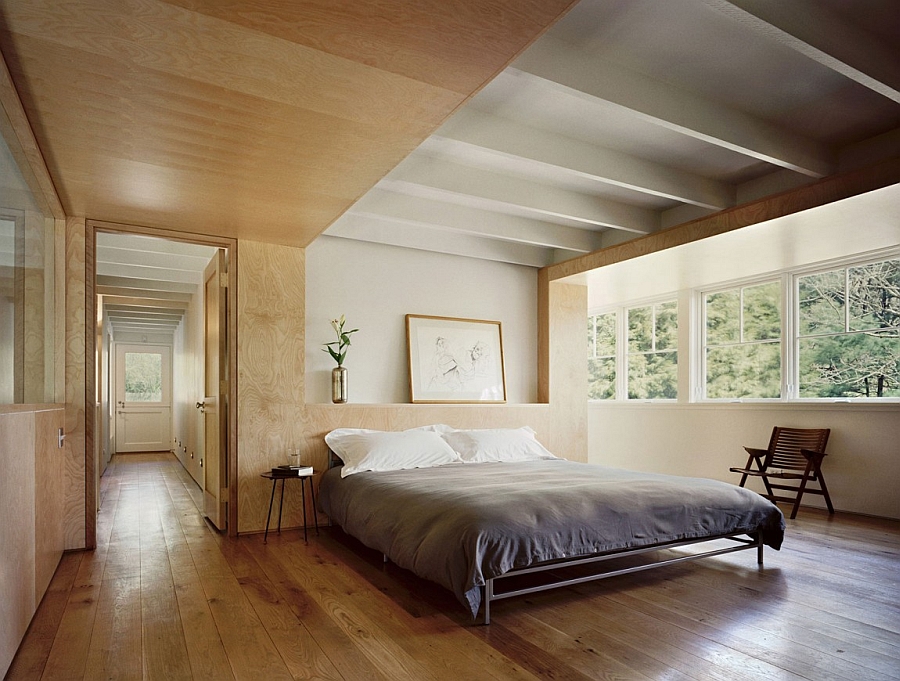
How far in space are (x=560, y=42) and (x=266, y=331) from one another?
2961 millimetres

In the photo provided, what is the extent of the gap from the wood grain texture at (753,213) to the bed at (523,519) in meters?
1.89

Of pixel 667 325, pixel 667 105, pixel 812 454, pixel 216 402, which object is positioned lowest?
pixel 812 454

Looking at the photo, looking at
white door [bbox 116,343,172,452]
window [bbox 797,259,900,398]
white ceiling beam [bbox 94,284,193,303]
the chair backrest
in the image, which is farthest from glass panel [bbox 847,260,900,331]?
white door [bbox 116,343,172,452]

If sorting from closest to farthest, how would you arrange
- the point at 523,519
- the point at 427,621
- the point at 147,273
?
the point at 427,621 → the point at 523,519 → the point at 147,273

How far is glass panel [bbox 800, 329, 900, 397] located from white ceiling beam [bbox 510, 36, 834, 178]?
221 centimetres

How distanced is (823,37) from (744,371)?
4330 millimetres

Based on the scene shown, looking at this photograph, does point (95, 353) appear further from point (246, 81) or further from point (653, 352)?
point (653, 352)

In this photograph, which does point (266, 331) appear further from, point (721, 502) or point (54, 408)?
point (721, 502)

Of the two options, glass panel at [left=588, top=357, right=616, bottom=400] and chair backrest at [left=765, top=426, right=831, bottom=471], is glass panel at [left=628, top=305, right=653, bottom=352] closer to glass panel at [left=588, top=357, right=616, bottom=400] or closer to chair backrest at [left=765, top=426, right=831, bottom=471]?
glass panel at [left=588, top=357, right=616, bottom=400]

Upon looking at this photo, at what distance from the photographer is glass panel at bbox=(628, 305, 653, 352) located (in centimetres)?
741

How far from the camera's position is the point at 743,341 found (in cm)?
637

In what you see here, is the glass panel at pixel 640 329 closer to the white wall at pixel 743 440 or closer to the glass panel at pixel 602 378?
the glass panel at pixel 602 378

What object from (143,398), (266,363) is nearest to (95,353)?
(266,363)

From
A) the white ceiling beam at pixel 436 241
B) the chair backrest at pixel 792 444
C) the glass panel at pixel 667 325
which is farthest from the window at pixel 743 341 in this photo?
the white ceiling beam at pixel 436 241
